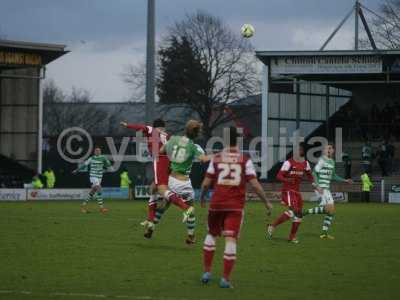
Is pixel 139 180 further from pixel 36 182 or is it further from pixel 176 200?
pixel 176 200

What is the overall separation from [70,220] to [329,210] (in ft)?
28.0

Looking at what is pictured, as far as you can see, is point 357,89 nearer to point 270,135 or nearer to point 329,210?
point 270,135

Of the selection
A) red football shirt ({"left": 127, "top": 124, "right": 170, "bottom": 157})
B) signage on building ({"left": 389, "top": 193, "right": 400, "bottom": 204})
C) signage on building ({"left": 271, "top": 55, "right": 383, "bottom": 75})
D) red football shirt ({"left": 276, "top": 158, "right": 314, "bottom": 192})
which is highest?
signage on building ({"left": 271, "top": 55, "right": 383, "bottom": 75})

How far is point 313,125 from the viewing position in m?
57.1

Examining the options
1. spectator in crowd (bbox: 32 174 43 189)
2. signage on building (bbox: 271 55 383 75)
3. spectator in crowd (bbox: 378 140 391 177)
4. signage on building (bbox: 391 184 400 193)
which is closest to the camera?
signage on building (bbox: 391 184 400 193)

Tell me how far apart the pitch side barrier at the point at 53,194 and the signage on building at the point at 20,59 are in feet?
26.3

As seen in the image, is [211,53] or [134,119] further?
[134,119]

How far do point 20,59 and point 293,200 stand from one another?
3473cm

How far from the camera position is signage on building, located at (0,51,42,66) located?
52031 mm

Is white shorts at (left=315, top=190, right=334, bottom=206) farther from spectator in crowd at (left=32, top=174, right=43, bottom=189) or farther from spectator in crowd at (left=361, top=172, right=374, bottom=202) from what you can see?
spectator in crowd at (left=32, top=174, right=43, bottom=189)

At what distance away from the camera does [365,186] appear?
48062 millimetres

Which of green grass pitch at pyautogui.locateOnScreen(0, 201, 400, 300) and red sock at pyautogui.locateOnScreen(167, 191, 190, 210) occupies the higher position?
red sock at pyautogui.locateOnScreen(167, 191, 190, 210)

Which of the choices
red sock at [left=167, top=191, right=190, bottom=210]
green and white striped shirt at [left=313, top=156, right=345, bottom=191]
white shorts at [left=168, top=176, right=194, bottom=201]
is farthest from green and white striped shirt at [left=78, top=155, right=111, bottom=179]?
red sock at [left=167, top=191, right=190, bottom=210]

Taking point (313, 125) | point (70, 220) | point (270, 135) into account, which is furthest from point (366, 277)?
point (313, 125)
